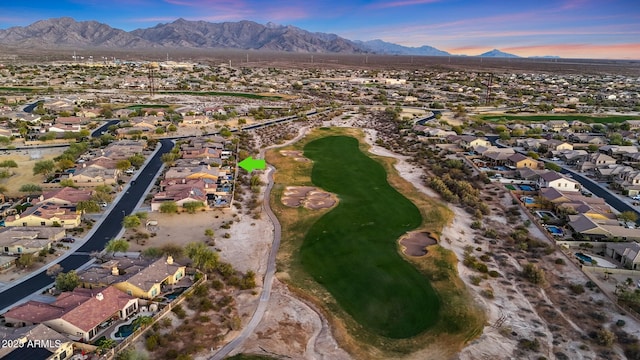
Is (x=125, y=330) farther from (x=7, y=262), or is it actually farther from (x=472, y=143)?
(x=472, y=143)

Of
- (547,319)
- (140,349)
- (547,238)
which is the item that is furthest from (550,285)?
(140,349)

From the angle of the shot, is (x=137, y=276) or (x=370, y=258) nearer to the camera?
(x=137, y=276)

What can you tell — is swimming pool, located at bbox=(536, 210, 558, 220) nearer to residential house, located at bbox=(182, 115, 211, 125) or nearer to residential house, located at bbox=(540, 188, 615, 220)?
residential house, located at bbox=(540, 188, 615, 220)

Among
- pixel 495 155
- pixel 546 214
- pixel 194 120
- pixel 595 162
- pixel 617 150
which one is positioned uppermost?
pixel 617 150

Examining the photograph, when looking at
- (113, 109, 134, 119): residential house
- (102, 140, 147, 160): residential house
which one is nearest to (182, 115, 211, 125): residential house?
(113, 109, 134, 119): residential house

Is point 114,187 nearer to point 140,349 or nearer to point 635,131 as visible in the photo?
point 140,349

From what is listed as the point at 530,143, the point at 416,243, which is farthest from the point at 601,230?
the point at 530,143

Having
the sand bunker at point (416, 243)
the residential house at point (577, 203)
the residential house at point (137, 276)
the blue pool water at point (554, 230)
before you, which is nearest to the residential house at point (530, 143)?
the residential house at point (577, 203)
